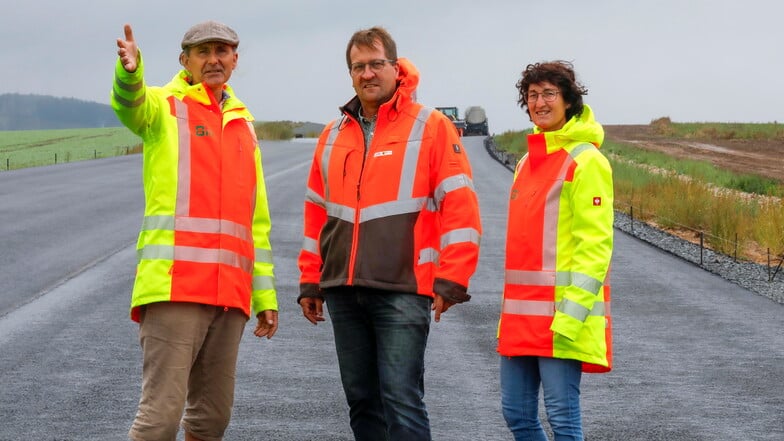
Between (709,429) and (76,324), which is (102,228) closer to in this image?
(76,324)

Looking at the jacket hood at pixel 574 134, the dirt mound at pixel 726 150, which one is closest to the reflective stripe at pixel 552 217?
the jacket hood at pixel 574 134

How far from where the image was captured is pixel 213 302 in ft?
15.4

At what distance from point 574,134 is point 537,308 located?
0.70 meters

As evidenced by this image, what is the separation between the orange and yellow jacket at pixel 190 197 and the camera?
4.64 metres

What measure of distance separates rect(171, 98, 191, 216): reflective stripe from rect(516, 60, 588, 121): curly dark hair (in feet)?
4.53

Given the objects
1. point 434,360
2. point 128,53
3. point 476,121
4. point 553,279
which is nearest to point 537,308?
point 553,279

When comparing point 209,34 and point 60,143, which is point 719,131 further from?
point 209,34

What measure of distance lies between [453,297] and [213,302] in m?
0.92

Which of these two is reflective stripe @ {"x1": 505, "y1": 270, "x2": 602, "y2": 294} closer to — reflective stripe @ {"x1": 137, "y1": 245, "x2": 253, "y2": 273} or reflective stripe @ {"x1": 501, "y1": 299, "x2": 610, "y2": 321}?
reflective stripe @ {"x1": 501, "y1": 299, "x2": 610, "y2": 321}

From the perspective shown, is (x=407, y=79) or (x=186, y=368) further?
(x=407, y=79)

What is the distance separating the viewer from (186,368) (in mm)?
4656

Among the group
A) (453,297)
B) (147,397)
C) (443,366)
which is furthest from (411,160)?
(443,366)

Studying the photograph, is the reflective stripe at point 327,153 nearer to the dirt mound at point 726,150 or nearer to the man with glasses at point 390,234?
the man with glasses at point 390,234

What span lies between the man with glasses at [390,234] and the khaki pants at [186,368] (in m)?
0.46
